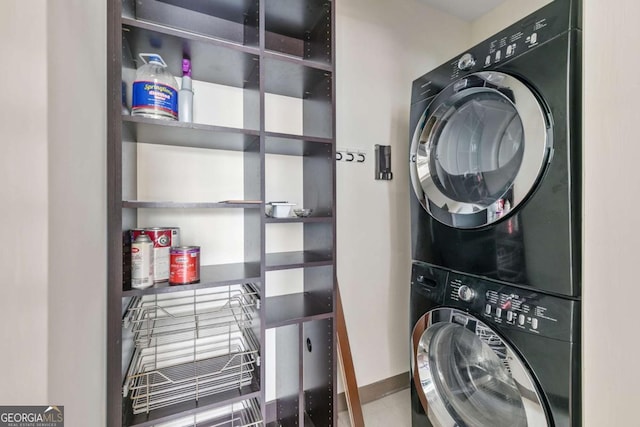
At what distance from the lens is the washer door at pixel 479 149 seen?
2.81 feet

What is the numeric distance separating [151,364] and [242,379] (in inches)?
16.6

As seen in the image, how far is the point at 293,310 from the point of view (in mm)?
1222

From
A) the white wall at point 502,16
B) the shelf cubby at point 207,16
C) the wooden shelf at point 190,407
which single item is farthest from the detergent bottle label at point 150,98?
the white wall at point 502,16

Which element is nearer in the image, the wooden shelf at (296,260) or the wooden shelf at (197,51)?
the wooden shelf at (197,51)

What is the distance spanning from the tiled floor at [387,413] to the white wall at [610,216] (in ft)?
3.21

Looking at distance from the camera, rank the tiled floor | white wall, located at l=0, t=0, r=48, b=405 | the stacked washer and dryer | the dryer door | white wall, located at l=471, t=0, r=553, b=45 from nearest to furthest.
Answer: white wall, located at l=0, t=0, r=48, b=405
the stacked washer and dryer
the dryer door
the tiled floor
white wall, located at l=471, t=0, r=553, b=45

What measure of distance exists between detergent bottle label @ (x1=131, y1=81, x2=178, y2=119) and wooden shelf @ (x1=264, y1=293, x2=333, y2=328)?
0.85 metres

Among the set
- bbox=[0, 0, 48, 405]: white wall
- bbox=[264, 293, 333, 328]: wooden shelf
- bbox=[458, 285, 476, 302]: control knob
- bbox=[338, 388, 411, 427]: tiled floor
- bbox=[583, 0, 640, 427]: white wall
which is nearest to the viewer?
bbox=[0, 0, 48, 405]: white wall

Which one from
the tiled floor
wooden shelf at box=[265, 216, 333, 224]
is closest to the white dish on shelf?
wooden shelf at box=[265, 216, 333, 224]

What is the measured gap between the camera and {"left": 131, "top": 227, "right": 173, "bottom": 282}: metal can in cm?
93

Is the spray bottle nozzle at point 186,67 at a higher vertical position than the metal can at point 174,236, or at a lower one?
higher

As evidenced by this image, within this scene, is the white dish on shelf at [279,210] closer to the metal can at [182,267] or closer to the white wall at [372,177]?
the metal can at [182,267]

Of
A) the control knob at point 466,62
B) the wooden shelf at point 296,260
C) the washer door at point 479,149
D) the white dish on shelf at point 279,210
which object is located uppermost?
the control knob at point 466,62

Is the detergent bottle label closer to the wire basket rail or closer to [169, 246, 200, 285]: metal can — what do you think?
[169, 246, 200, 285]: metal can
